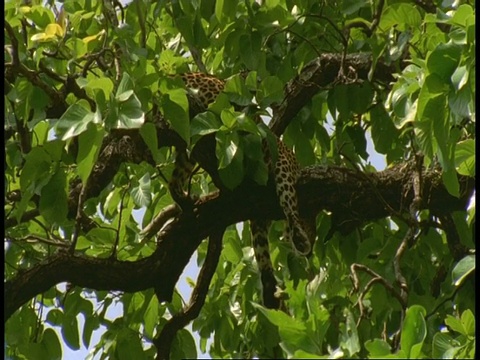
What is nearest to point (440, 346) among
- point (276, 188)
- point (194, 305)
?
point (276, 188)

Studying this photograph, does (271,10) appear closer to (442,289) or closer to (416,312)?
(442,289)

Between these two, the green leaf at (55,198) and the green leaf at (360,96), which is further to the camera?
the green leaf at (360,96)

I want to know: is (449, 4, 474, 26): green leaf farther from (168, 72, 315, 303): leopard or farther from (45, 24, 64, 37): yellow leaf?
(45, 24, 64, 37): yellow leaf

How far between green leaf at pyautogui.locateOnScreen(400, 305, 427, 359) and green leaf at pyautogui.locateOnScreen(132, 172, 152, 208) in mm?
1434

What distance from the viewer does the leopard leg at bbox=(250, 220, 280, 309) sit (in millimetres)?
4594

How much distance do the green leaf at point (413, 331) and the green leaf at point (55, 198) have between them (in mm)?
1463

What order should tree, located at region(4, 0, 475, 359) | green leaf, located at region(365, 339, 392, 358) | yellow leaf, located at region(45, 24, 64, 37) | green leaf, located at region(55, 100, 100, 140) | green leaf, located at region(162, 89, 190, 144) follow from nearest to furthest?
green leaf, located at region(365, 339, 392, 358) → green leaf, located at region(55, 100, 100, 140) → green leaf, located at region(162, 89, 190, 144) → tree, located at region(4, 0, 475, 359) → yellow leaf, located at region(45, 24, 64, 37)

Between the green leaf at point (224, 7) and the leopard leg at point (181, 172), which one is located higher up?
the green leaf at point (224, 7)

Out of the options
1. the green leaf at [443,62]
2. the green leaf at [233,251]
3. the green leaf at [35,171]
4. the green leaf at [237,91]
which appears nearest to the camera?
the green leaf at [443,62]

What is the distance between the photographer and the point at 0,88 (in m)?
3.68

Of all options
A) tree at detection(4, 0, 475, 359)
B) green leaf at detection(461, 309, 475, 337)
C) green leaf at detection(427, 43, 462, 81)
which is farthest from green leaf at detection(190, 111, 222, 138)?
green leaf at detection(461, 309, 475, 337)

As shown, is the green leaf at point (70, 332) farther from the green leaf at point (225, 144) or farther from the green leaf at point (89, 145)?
the green leaf at point (89, 145)

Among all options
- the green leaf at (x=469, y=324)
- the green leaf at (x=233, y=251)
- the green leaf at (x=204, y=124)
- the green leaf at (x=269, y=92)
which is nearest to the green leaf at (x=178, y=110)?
the green leaf at (x=204, y=124)

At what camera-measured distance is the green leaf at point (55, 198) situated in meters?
3.53
